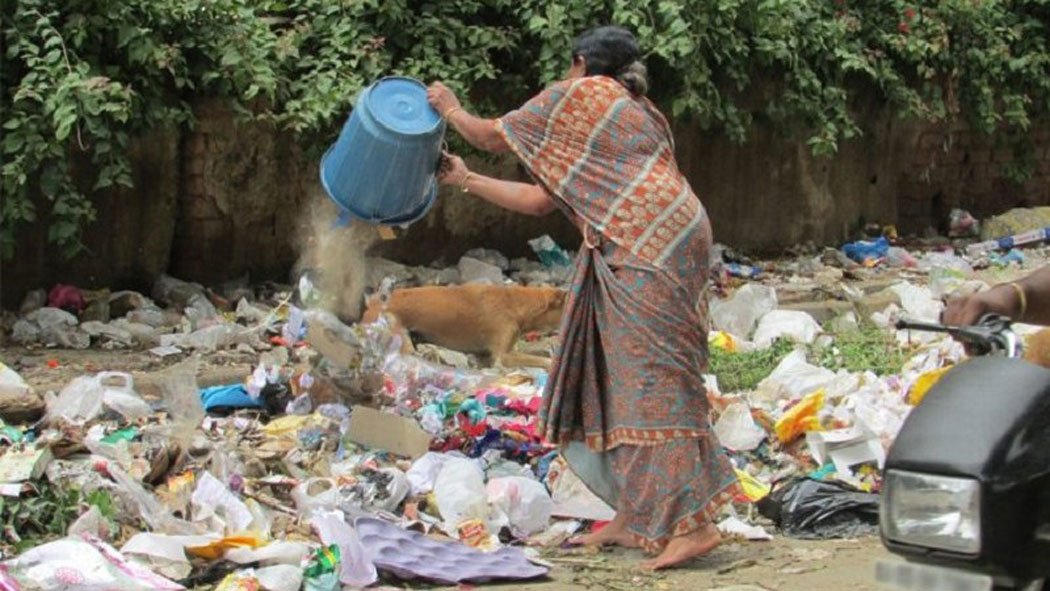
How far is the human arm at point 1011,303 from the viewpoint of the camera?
3.04 meters

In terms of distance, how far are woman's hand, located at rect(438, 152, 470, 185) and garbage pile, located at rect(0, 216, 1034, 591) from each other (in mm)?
1041

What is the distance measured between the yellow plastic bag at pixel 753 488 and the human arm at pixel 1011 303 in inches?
115

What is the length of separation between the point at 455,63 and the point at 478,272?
1.32m

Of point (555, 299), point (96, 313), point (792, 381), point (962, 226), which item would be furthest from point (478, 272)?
point (962, 226)

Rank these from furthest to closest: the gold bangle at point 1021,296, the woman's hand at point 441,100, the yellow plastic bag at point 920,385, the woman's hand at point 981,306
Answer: the yellow plastic bag at point 920,385 → the woman's hand at point 441,100 → the gold bangle at point 1021,296 → the woman's hand at point 981,306

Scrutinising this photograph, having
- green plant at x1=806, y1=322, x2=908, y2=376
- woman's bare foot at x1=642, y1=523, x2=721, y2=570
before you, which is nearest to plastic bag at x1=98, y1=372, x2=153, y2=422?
woman's bare foot at x1=642, y1=523, x2=721, y2=570

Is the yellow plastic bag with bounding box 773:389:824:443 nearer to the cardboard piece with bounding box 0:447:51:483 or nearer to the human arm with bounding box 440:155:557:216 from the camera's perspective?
the human arm with bounding box 440:155:557:216

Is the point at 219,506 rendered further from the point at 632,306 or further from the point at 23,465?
the point at 632,306

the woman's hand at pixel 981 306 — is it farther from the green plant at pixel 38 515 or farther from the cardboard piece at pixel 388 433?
the cardboard piece at pixel 388 433

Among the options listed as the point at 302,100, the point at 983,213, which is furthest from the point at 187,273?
the point at 983,213

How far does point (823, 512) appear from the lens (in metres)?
5.82

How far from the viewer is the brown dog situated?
7.90 m

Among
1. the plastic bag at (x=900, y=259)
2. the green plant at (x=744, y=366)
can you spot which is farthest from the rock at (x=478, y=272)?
the plastic bag at (x=900, y=259)

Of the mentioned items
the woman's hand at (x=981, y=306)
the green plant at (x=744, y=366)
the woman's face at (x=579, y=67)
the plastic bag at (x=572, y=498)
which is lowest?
the plastic bag at (x=572, y=498)
